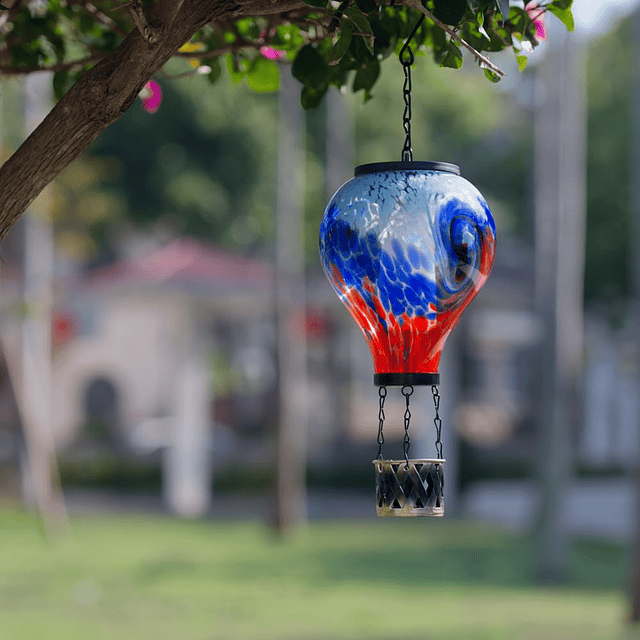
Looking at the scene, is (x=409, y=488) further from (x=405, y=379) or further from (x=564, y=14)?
(x=564, y=14)

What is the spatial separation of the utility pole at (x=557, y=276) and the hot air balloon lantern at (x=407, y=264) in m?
10.5

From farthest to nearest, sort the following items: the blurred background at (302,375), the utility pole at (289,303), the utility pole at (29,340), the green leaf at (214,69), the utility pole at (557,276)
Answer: the utility pole at (289,303) < the utility pole at (29,340) < the utility pole at (557,276) < the blurred background at (302,375) < the green leaf at (214,69)

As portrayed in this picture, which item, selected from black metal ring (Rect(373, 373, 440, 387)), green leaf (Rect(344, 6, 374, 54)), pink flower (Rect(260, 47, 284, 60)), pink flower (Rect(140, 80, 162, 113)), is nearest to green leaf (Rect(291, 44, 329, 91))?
pink flower (Rect(260, 47, 284, 60))

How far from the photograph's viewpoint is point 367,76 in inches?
108

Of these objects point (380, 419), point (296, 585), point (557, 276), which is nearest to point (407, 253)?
point (380, 419)

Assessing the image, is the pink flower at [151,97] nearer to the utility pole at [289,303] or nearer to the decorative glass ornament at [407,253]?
the decorative glass ornament at [407,253]

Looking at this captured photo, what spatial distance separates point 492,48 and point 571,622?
800 centimetres

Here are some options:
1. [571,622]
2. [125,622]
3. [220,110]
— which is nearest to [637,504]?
[571,622]

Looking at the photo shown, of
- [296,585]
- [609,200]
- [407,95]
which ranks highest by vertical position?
[609,200]

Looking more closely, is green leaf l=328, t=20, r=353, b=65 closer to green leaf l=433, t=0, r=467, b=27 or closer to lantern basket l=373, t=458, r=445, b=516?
green leaf l=433, t=0, r=467, b=27

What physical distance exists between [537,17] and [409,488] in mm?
1146

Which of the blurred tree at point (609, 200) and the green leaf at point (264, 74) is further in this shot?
the blurred tree at point (609, 200)

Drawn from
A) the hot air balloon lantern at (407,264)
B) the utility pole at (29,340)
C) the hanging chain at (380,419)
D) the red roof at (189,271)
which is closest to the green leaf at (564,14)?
the hot air balloon lantern at (407,264)

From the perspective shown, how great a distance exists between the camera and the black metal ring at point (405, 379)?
2.41m
